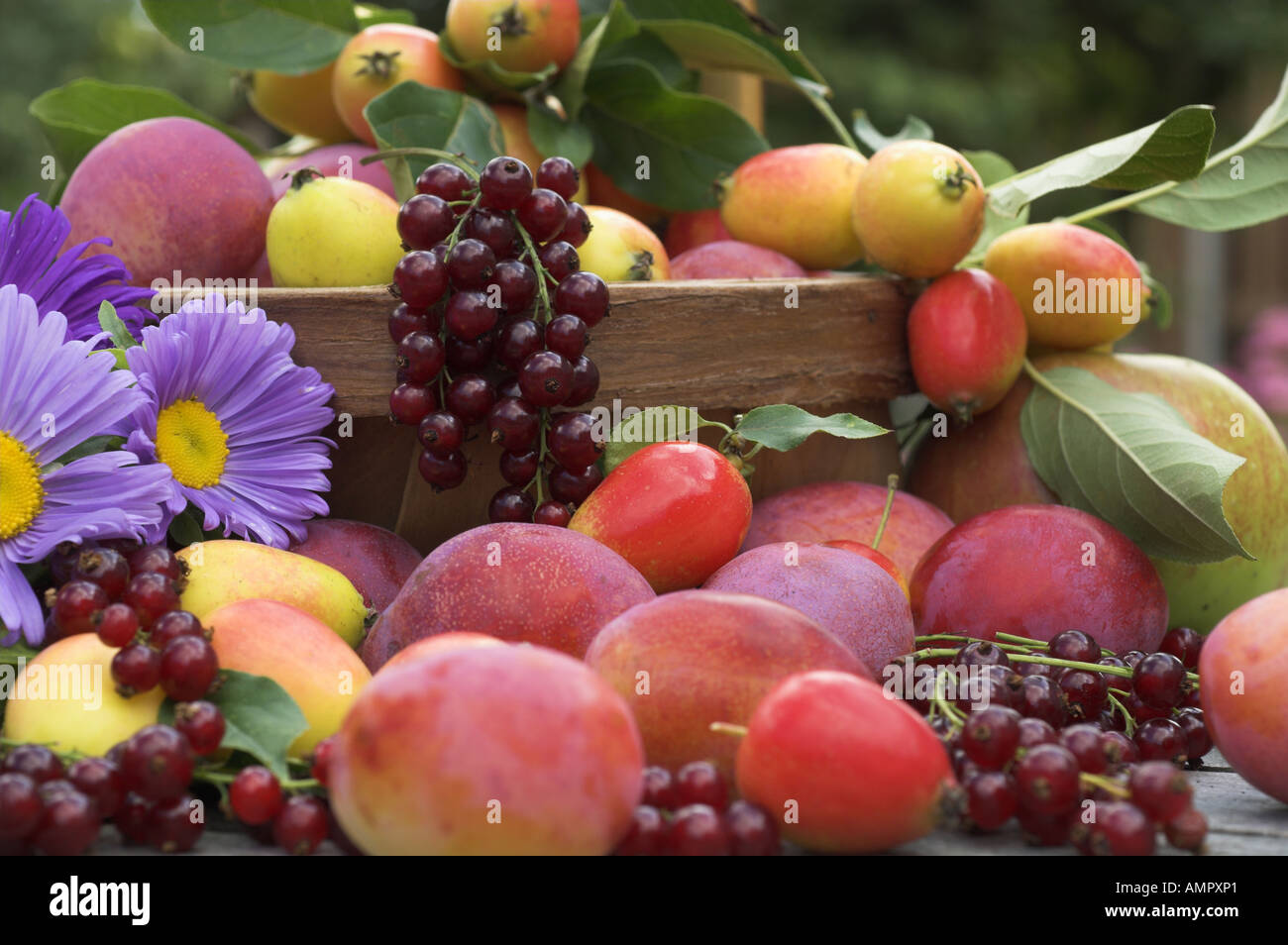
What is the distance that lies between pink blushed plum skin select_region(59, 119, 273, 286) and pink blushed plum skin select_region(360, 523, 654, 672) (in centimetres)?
49

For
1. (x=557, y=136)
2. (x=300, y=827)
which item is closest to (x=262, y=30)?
(x=557, y=136)

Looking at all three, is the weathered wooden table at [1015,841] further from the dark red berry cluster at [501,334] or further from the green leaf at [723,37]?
the green leaf at [723,37]

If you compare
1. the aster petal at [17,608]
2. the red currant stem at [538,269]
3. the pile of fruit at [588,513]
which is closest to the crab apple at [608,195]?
the pile of fruit at [588,513]

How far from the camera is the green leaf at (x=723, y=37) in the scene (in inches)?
54.3

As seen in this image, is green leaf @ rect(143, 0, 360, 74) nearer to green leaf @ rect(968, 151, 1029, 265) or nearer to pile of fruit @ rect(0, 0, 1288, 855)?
pile of fruit @ rect(0, 0, 1288, 855)

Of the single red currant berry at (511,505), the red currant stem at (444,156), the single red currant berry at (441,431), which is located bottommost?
the single red currant berry at (511,505)

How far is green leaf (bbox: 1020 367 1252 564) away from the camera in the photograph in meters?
1.03

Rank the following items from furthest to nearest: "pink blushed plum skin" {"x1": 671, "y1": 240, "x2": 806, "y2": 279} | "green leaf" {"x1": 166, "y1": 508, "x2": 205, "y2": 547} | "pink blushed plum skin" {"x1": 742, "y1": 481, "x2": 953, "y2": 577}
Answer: "pink blushed plum skin" {"x1": 671, "y1": 240, "x2": 806, "y2": 279}
"pink blushed plum skin" {"x1": 742, "y1": 481, "x2": 953, "y2": 577}
"green leaf" {"x1": 166, "y1": 508, "x2": 205, "y2": 547}

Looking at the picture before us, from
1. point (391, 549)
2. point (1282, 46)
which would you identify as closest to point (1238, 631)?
point (391, 549)

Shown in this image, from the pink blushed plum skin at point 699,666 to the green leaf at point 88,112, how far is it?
89cm

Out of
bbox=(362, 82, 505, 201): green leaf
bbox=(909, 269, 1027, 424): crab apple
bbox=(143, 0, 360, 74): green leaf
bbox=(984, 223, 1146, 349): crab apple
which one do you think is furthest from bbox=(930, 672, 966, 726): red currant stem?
bbox=(143, 0, 360, 74): green leaf

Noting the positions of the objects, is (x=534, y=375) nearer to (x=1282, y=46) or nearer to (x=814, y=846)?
(x=814, y=846)
